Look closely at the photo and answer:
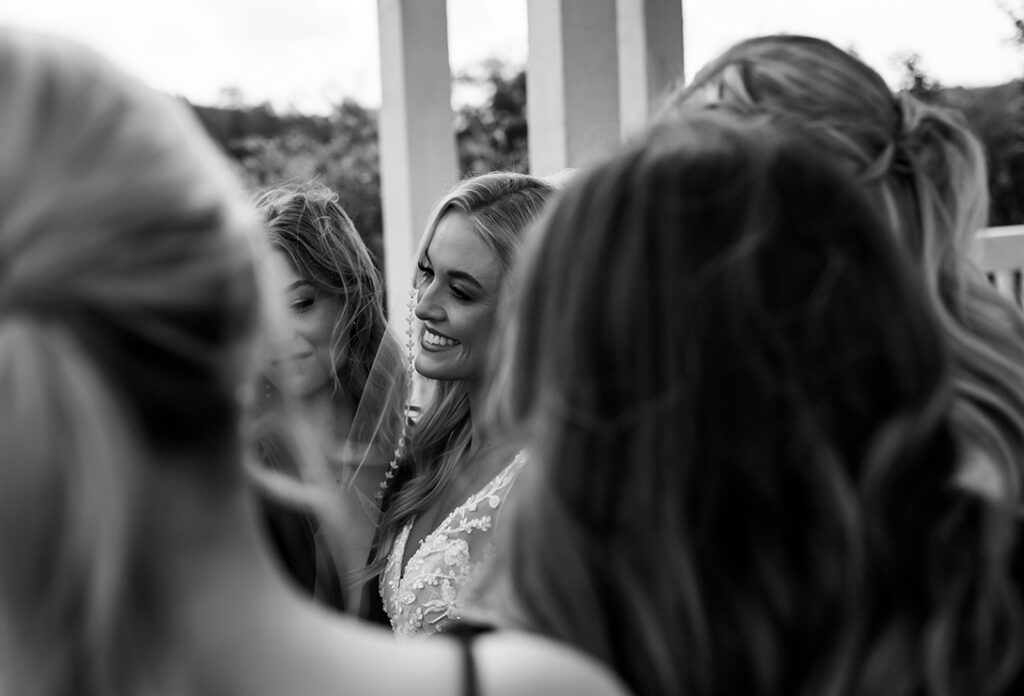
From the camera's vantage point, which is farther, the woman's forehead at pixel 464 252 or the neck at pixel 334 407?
the neck at pixel 334 407

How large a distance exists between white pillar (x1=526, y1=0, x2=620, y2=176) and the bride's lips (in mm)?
1388

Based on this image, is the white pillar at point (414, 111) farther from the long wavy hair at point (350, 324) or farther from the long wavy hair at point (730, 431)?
the long wavy hair at point (730, 431)

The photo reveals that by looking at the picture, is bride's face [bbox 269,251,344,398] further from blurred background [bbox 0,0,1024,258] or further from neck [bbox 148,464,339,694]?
neck [bbox 148,464,339,694]

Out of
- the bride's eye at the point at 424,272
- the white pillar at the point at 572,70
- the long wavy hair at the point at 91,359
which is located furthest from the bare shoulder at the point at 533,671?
the white pillar at the point at 572,70

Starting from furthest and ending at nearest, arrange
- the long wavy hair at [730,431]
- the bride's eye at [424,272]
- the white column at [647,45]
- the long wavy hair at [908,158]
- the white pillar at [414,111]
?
the white pillar at [414,111]
the white column at [647,45]
the bride's eye at [424,272]
the long wavy hair at [908,158]
the long wavy hair at [730,431]

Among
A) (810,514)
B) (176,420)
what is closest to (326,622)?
(176,420)

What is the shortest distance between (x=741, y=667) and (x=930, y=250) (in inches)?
27.3

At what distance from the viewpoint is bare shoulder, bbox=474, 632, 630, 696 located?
106 centimetres

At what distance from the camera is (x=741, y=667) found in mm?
1299

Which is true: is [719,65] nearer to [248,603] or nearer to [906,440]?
[906,440]

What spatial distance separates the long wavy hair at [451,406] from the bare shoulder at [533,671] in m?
2.19

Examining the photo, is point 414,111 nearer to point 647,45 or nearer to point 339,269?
point 647,45

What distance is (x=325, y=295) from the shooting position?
12.6 ft

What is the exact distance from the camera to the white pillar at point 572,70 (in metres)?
4.56
